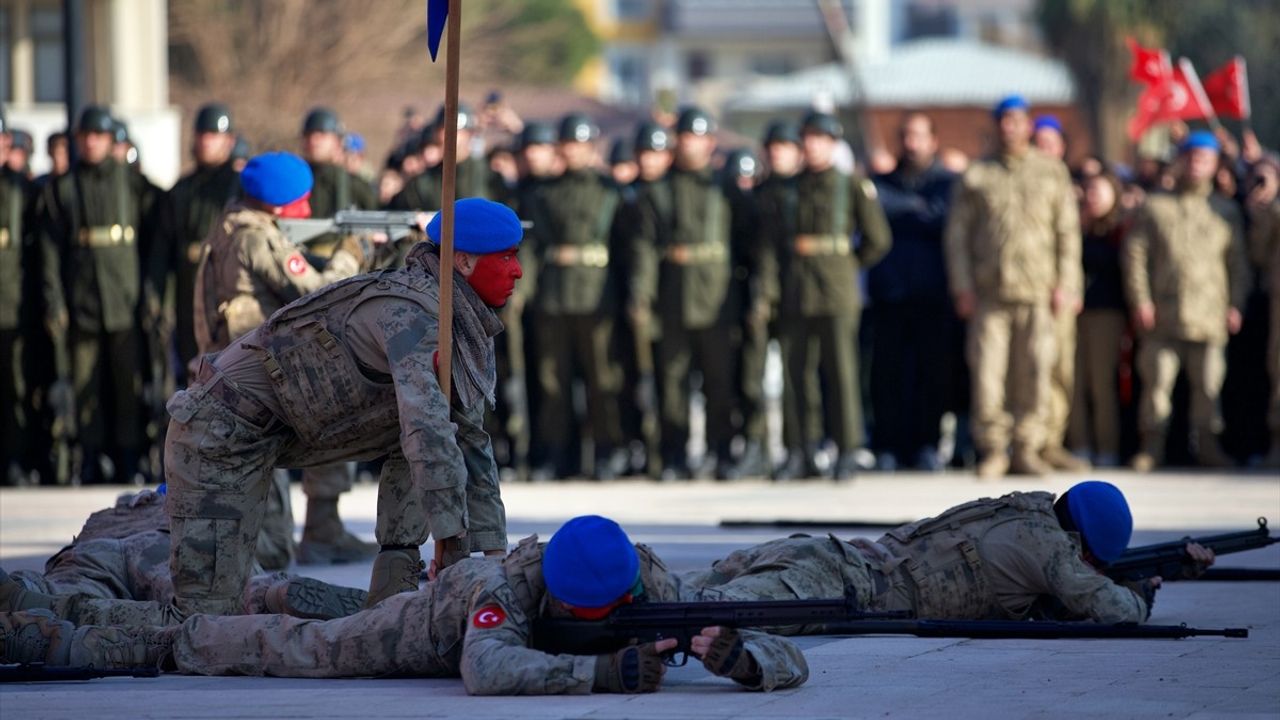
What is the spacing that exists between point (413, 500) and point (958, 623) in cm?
206

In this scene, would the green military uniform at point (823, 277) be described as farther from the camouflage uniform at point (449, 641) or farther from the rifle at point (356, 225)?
the camouflage uniform at point (449, 641)

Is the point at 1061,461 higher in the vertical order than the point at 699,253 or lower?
lower

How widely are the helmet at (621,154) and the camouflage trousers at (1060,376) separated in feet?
11.6

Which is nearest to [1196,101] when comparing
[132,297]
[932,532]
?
[132,297]

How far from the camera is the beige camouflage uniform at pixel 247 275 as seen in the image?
10.8 metres

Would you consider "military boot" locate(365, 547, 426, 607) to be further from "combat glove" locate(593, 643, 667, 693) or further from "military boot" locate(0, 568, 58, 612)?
"combat glove" locate(593, 643, 667, 693)

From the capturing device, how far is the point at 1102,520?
857 centimetres

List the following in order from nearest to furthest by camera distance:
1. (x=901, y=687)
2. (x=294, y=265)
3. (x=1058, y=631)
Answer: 1. (x=901, y=687)
2. (x=1058, y=631)
3. (x=294, y=265)

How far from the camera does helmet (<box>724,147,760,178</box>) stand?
16.8 m

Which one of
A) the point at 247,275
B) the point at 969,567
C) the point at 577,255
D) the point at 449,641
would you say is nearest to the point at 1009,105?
the point at 577,255

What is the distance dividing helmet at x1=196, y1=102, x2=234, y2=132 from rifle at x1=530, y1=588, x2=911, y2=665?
816 centimetres

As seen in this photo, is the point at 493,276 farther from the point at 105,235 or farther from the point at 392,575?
the point at 105,235

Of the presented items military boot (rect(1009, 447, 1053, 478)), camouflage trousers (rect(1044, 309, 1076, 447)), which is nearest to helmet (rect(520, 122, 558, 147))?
camouflage trousers (rect(1044, 309, 1076, 447))

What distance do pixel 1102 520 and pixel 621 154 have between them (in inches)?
373
